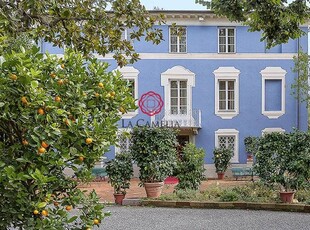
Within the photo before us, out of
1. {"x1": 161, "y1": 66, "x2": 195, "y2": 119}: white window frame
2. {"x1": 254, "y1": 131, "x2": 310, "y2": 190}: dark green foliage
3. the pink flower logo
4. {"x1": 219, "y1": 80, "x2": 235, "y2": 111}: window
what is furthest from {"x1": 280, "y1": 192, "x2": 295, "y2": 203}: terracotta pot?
{"x1": 219, "y1": 80, "x2": 235, "y2": 111}: window

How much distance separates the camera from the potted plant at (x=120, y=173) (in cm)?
1038

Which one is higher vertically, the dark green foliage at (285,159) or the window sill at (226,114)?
the window sill at (226,114)

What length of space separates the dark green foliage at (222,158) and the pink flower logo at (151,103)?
11.9ft

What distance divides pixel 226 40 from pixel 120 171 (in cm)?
1191

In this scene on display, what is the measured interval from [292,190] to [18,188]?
8404 millimetres

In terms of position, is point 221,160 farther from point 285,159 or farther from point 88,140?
point 88,140

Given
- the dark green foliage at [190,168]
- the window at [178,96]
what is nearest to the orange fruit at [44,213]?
the dark green foliage at [190,168]

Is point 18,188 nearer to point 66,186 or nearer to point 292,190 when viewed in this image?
point 66,186

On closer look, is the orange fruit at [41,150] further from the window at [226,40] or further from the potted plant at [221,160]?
the window at [226,40]

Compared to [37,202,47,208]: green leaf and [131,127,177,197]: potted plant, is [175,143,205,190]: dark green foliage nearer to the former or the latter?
[131,127,177,197]: potted plant

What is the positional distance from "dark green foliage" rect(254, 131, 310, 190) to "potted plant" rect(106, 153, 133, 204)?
3.47 m

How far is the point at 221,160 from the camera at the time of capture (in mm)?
18734

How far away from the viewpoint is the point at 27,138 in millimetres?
2484

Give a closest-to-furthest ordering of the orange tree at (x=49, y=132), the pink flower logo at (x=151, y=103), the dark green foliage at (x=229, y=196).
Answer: the orange tree at (x=49, y=132) → the dark green foliage at (x=229, y=196) → the pink flower logo at (x=151, y=103)
